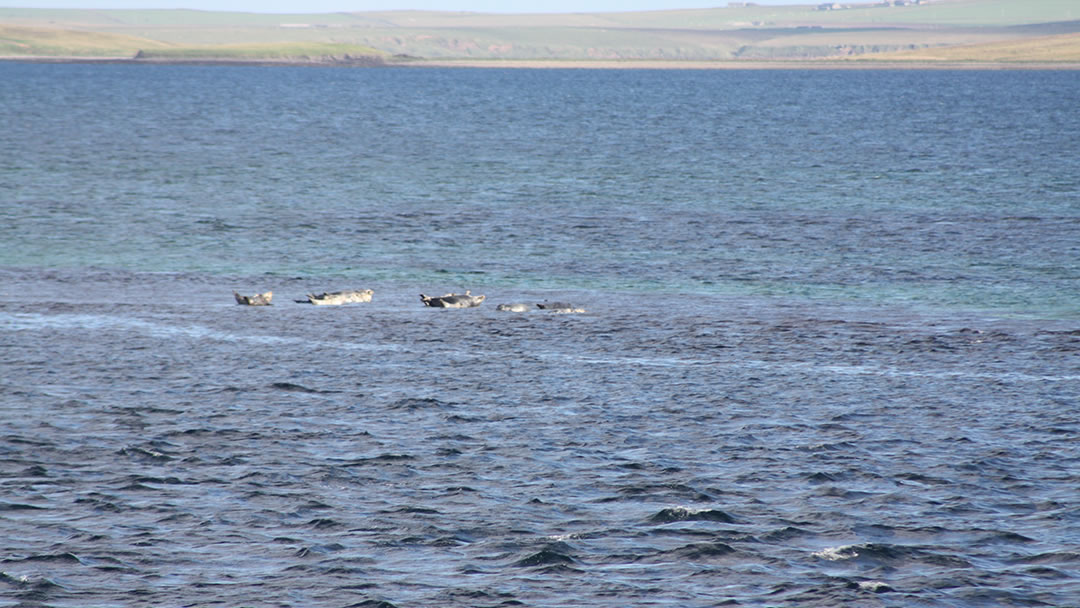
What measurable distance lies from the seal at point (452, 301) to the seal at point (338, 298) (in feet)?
6.14

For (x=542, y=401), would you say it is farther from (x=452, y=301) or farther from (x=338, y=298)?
(x=338, y=298)

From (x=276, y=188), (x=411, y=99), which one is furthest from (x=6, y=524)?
(x=411, y=99)

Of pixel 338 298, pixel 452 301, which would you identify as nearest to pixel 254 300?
pixel 338 298

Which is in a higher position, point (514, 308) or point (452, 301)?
point (452, 301)

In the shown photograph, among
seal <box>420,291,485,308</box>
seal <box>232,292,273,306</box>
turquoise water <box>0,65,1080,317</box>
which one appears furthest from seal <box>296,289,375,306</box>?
turquoise water <box>0,65,1080,317</box>

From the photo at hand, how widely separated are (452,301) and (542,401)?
11.0 m

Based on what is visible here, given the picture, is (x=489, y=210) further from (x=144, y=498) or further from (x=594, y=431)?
(x=144, y=498)

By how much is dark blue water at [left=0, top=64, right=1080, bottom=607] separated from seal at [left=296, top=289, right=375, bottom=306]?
53cm

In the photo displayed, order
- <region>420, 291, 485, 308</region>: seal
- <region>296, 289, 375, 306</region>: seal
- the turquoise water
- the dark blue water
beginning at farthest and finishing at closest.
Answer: the turquoise water → <region>296, 289, 375, 306</region>: seal → <region>420, 291, 485, 308</region>: seal → the dark blue water

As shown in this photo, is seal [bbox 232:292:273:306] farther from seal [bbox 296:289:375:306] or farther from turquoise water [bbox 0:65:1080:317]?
turquoise water [bbox 0:65:1080:317]

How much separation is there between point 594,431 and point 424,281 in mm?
18950

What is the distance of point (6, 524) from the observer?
18531mm

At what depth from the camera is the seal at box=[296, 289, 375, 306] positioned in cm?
3669

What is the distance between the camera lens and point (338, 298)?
3694 centimetres
